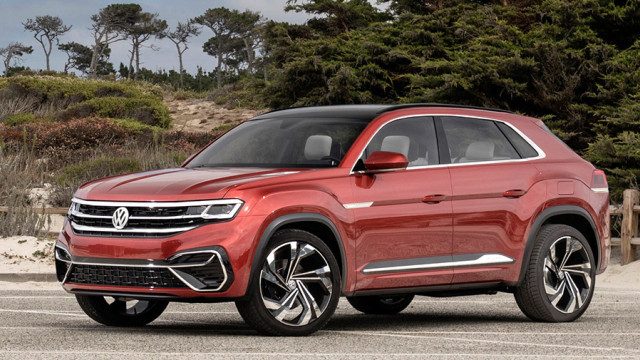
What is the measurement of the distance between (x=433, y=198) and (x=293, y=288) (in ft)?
4.79

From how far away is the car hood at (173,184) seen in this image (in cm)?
747

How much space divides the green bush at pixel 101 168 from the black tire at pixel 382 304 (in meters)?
12.7

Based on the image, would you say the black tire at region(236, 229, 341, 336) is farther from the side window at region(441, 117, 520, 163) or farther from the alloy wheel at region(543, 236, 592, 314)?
the alloy wheel at region(543, 236, 592, 314)

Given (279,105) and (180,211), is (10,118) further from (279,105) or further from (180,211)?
(180,211)

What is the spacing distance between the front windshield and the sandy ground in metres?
38.2

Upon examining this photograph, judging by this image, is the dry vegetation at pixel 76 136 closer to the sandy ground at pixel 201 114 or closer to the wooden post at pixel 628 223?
the sandy ground at pixel 201 114

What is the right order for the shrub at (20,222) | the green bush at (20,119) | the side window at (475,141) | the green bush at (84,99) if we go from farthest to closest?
the green bush at (84,99)
the green bush at (20,119)
the shrub at (20,222)
the side window at (475,141)

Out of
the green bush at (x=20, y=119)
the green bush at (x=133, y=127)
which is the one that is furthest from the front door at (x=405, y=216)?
the green bush at (x=20, y=119)

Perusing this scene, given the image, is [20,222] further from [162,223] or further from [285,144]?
[162,223]

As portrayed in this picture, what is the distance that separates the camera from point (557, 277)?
31.4ft

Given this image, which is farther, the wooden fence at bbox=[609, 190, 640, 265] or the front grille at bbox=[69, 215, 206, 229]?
the wooden fence at bbox=[609, 190, 640, 265]

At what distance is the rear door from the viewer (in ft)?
28.8

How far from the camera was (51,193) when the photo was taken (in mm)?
20594

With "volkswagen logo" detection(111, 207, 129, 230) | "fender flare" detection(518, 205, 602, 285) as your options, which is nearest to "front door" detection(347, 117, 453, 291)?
"fender flare" detection(518, 205, 602, 285)
